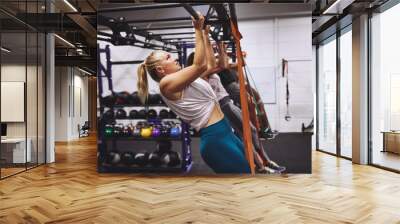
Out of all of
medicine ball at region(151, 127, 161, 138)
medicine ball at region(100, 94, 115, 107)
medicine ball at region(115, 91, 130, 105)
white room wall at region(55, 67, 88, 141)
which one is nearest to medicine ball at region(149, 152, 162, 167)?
medicine ball at region(151, 127, 161, 138)

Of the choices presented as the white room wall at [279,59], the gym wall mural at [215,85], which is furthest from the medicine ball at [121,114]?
the white room wall at [279,59]

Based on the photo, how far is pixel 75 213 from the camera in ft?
13.2

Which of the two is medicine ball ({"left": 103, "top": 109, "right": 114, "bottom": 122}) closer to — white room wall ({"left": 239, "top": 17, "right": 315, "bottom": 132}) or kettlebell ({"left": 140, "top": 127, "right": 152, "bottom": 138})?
kettlebell ({"left": 140, "top": 127, "right": 152, "bottom": 138})

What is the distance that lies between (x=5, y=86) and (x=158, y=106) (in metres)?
2.89

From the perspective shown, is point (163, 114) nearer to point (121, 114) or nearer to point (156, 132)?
point (156, 132)

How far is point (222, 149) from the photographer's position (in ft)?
21.5

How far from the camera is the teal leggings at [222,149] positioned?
652cm

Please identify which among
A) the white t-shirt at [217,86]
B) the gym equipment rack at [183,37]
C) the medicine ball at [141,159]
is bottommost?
the medicine ball at [141,159]

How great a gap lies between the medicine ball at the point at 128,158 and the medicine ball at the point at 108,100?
91 centimetres

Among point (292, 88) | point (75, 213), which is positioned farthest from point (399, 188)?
point (75, 213)

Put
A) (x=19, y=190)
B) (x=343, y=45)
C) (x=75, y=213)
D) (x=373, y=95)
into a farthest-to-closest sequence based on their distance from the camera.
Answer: (x=343, y=45), (x=373, y=95), (x=19, y=190), (x=75, y=213)

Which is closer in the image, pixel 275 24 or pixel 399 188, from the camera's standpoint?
pixel 399 188

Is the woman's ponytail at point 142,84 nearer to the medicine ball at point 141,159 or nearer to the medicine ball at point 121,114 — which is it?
the medicine ball at point 121,114

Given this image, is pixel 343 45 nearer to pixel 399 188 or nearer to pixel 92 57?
pixel 399 188
